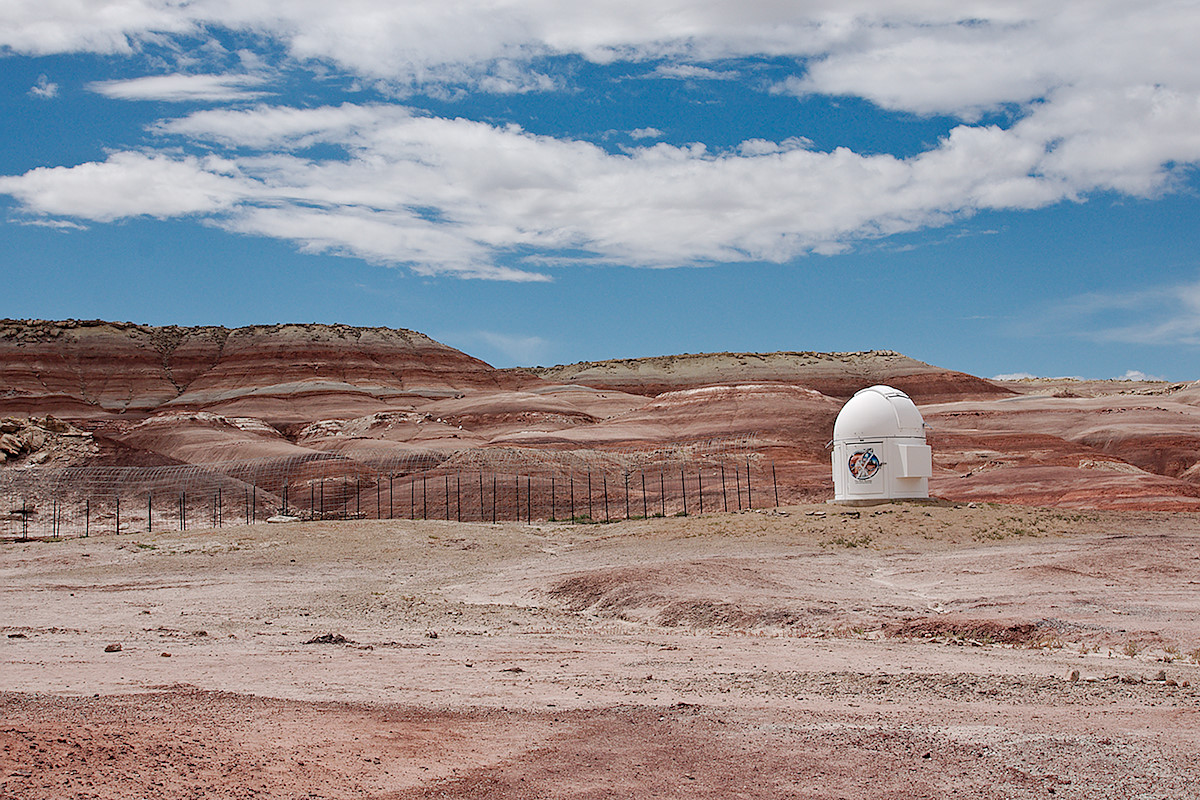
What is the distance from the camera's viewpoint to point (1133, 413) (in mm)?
71562

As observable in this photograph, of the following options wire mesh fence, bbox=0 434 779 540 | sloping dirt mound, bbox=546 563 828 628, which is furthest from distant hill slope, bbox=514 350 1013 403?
sloping dirt mound, bbox=546 563 828 628

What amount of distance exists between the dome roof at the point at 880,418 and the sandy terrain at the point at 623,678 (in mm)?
8802

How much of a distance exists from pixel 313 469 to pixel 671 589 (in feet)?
130

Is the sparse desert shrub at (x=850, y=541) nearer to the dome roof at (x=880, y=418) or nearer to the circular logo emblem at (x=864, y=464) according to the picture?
the circular logo emblem at (x=864, y=464)

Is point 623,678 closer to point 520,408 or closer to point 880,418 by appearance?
point 880,418

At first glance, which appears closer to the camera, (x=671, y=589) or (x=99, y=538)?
(x=671, y=589)

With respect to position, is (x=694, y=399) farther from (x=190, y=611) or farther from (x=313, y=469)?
(x=190, y=611)

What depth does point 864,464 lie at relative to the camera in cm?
3631

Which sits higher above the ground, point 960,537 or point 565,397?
point 565,397

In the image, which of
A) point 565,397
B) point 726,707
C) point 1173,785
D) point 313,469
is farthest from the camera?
point 565,397

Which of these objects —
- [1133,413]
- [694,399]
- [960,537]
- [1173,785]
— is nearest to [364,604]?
[1173,785]

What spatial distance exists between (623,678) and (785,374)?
359ft

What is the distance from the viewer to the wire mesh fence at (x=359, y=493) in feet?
144

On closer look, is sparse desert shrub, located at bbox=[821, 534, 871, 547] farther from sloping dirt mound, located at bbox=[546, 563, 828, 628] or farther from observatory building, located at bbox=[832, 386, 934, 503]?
sloping dirt mound, located at bbox=[546, 563, 828, 628]
